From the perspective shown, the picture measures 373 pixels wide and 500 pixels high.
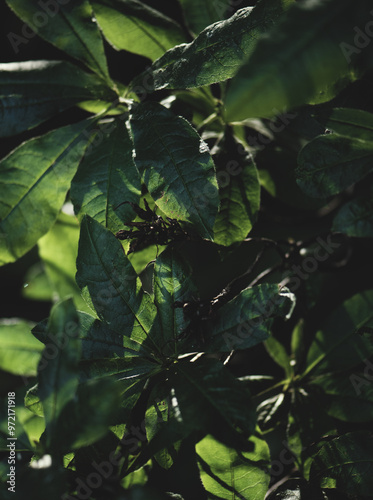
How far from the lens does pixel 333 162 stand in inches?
31.9

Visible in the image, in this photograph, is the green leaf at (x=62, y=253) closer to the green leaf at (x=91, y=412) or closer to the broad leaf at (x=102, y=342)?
the broad leaf at (x=102, y=342)

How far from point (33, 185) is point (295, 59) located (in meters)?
0.67

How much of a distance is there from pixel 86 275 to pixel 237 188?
0.41 metres

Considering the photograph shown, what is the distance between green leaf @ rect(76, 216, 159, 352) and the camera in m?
0.86

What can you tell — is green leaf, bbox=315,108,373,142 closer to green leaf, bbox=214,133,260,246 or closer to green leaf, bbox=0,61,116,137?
green leaf, bbox=214,133,260,246

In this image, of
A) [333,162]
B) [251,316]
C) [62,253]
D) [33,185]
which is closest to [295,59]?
[333,162]

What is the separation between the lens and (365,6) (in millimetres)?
542

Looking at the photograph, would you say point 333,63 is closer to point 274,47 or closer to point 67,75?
point 274,47

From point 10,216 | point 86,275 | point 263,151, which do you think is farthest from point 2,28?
point 86,275

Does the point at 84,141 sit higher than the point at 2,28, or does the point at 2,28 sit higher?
the point at 2,28

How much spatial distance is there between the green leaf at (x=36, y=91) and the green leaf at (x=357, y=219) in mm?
663

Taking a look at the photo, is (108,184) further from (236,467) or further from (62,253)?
(236,467)

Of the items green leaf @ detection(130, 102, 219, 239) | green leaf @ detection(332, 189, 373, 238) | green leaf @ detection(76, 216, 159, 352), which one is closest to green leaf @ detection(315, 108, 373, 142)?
green leaf @ detection(332, 189, 373, 238)

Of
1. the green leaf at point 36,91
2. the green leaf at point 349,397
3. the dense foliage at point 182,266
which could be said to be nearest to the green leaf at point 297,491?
the dense foliage at point 182,266
